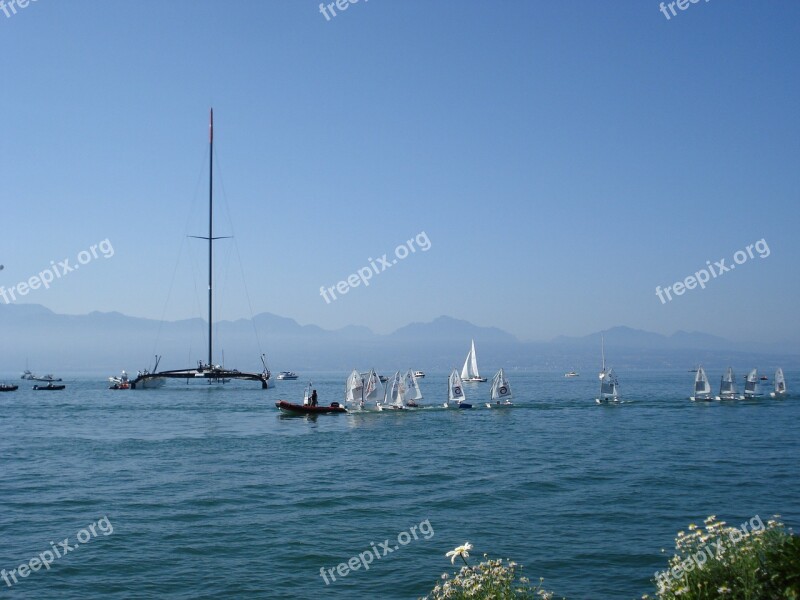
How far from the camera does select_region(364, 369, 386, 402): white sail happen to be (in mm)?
81250

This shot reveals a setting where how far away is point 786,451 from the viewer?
50156 millimetres

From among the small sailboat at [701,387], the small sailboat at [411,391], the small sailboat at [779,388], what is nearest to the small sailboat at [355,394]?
the small sailboat at [411,391]

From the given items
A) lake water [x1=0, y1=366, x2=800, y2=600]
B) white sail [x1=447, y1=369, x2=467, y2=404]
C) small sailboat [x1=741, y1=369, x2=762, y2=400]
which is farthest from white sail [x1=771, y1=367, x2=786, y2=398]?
white sail [x1=447, y1=369, x2=467, y2=404]

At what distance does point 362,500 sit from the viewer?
33.6 metres

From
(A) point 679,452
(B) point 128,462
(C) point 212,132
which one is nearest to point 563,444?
(A) point 679,452

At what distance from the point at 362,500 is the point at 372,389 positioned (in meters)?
47.8

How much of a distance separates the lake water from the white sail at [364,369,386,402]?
532 inches

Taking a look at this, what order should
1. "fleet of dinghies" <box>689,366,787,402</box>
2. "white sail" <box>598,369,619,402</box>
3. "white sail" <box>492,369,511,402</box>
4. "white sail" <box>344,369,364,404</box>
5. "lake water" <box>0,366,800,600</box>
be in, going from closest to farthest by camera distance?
"lake water" <box>0,366,800,600</box> < "white sail" <box>344,369,364,404</box> < "white sail" <box>492,369,511,402</box> < "white sail" <box>598,369,619,402</box> < "fleet of dinghies" <box>689,366,787,402</box>

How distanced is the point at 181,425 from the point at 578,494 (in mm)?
45395

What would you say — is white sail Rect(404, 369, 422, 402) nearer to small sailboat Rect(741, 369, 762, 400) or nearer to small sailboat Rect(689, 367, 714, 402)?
small sailboat Rect(689, 367, 714, 402)

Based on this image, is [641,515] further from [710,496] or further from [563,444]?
[563,444]

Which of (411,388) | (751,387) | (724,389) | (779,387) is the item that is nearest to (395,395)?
(411,388)

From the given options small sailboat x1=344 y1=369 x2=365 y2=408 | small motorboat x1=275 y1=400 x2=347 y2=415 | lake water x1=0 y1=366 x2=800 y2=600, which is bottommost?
lake water x1=0 y1=366 x2=800 y2=600

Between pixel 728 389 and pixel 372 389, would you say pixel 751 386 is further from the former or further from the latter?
pixel 372 389
